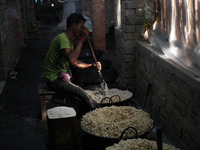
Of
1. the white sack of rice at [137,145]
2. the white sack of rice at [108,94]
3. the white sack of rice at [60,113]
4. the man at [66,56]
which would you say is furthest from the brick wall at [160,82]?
the white sack of rice at [60,113]

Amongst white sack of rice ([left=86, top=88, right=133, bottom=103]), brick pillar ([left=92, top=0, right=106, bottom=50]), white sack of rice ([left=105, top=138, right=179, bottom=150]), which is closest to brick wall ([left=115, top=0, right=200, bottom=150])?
white sack of rice ([left=86, top=88, right=133, bottom=103])

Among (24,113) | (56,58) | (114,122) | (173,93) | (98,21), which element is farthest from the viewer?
(98,21)

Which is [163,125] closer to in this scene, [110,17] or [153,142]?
[153,142]

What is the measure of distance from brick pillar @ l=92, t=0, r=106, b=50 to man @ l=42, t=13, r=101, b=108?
636cm

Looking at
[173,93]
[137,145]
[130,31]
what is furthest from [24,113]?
[137,145]

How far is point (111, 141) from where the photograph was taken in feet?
12.9

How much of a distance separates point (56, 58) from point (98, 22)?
6.76 meters

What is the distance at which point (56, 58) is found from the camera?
5.52 meters

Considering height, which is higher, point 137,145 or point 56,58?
point 56,58

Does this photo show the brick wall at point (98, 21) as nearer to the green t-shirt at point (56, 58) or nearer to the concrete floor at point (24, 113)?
the concrete floor at point (24, 113)

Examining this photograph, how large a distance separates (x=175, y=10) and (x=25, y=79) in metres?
5.85

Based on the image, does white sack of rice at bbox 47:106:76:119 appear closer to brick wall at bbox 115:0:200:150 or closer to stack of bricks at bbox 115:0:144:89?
brick wall at bbox 115:0:200:150

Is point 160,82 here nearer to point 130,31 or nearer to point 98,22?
point 130,31

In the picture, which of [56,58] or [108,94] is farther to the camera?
[108,94]
